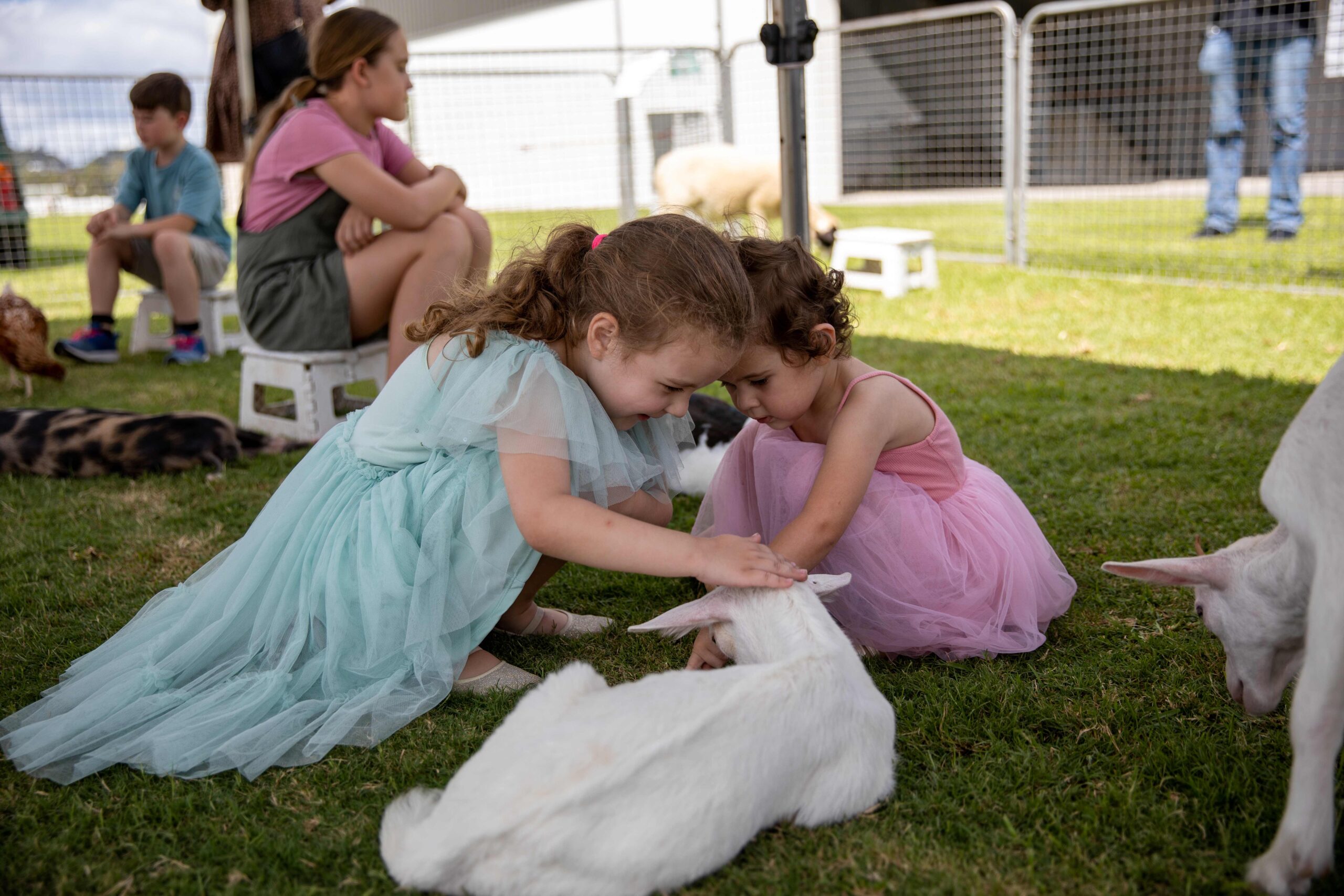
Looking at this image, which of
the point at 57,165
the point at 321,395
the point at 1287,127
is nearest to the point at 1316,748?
the point at 321,395

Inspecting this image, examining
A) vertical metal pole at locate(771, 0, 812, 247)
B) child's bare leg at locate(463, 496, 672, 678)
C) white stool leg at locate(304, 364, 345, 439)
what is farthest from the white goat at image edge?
child's bare leg at locate(463, 496, 672, 678)

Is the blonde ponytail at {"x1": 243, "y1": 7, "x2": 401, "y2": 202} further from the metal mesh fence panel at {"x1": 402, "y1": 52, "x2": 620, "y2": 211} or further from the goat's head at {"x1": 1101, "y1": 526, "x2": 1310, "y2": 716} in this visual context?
the metal mesh fence panel at {"x1": 402, "y1": 52, "x2": 620, "y2": 211}

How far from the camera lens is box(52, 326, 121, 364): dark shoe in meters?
5.50

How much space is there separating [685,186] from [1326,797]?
287 inches

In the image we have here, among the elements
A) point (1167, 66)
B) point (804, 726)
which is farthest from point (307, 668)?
point (1167, 66)

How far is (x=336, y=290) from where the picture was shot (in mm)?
3734

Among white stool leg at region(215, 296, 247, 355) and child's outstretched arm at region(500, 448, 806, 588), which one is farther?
white stool leg at region(215, 296, 247, 355)

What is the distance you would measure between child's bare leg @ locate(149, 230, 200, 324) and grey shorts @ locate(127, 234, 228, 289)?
79 millimetres

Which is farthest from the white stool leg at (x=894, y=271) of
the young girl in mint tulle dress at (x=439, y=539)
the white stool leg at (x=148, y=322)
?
the young girl in mint tulle dress at (x=439, y=539)

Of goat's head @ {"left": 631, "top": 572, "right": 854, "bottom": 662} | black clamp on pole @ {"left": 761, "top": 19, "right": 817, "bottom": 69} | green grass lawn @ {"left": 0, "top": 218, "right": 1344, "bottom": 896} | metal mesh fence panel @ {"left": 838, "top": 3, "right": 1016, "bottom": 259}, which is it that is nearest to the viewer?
green grass lawn @ {"left": 0, "top": 218, "right": 1344, "bottom": 896}

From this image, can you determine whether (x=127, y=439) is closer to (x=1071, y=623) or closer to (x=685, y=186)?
(x=1071, y=623)

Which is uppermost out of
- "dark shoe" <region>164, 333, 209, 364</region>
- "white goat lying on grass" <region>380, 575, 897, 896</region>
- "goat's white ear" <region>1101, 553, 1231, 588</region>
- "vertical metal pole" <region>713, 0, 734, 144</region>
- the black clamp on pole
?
"vertical metal pole" <region>713, 0, 734, 144</region>

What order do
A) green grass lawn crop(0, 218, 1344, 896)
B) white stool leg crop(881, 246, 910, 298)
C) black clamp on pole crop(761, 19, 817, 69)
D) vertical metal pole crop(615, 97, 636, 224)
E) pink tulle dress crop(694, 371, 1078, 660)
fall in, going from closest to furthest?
green grass lawn crop(0, 218, 1344, 896), pink tulle dress crop(694, 371, 1078, 660), black clamp on pole crop(761, 19, 817, 69), white stool leg crop(881, 246, 910, 298), vertical metal pole crop(615, 97, 636, 224)

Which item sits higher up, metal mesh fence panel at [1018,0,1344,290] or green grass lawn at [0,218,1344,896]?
metal mesh fence panel at [1018,0,1344,290]
